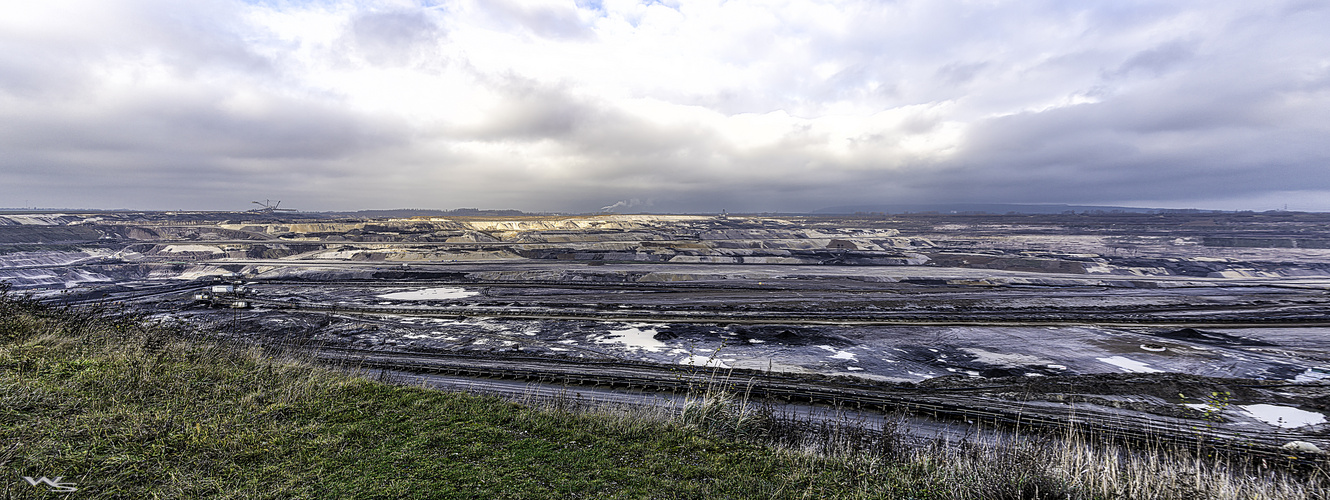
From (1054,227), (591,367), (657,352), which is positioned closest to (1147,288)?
(657,352)

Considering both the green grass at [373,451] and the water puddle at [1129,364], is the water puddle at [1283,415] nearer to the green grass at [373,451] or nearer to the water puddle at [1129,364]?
the water puddle at [1129,364]

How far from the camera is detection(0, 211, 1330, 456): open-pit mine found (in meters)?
15.4

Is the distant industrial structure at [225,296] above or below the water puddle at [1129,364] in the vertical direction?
above

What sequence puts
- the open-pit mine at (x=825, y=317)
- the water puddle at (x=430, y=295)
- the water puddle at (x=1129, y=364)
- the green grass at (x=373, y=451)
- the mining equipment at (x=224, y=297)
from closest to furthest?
the green grass at (x=373, y=451)
the open-pit mine at (x=825, y=317)
the water puddle at (x=1129, y=364)
the mining equipment at (x=224, y=297)
the water puddle at (x=430, y=295)

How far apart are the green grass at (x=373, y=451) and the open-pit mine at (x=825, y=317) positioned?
4.31 meters

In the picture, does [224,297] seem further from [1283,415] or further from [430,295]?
[1283,415]

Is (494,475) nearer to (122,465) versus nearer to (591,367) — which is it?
(122,465)

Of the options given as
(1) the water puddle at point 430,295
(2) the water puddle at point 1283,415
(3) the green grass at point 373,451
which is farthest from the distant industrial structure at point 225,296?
(2) the water puddle at point 1283,415

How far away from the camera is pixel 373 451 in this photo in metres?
6.20

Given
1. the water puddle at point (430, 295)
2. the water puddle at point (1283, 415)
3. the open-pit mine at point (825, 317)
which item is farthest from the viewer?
the water puddle at point (430, 295)

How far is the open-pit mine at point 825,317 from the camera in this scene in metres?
15.4

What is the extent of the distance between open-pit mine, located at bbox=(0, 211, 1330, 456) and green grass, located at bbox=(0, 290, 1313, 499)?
4308mm

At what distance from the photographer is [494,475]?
5.69 meters

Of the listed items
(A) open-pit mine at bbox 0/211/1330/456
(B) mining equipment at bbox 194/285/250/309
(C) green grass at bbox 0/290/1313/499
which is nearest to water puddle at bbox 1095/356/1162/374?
(A) open-pit mine at bbox 0/211/1330/456
